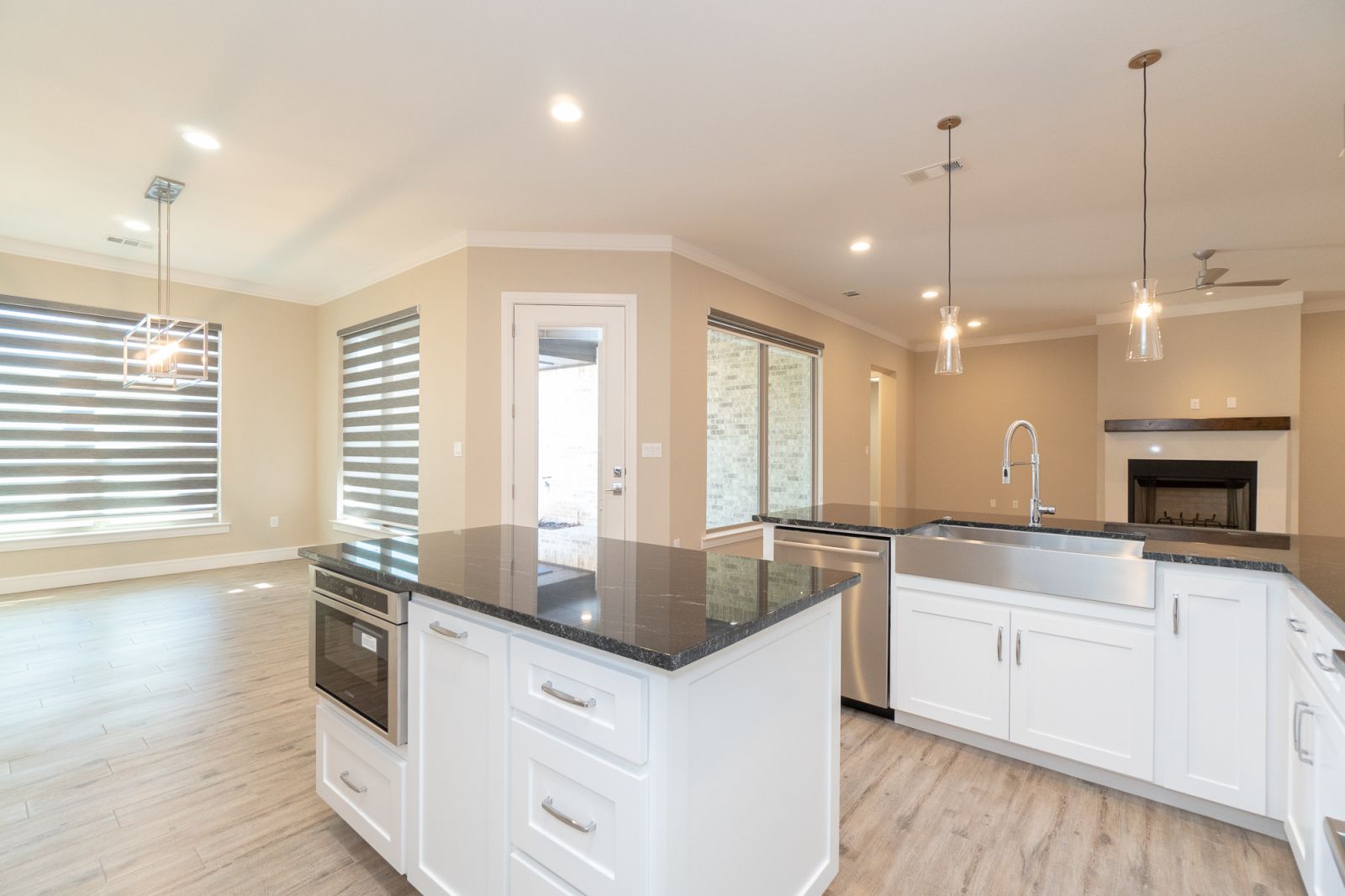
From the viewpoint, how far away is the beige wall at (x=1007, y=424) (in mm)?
7316

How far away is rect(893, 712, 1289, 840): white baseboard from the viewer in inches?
77.5

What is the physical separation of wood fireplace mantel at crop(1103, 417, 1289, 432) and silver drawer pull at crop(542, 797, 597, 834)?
7.11 metres

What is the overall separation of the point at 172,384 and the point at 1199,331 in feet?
29.3

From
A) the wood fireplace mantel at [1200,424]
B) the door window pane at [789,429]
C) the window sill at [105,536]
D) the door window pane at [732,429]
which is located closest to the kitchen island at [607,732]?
the door window pane at [732,429]

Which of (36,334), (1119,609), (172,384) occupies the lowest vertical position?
(1119,609)

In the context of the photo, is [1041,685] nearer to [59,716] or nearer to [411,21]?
[411,21]

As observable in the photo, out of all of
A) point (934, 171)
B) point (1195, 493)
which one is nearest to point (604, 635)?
point (934, 171)

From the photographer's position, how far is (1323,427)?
19.5 feet

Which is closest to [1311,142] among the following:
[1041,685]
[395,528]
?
[1041,685]

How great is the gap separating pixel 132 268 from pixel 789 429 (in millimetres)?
6162

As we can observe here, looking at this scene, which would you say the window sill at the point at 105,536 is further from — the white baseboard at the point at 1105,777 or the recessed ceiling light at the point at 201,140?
the white baseboard at the point at 1105,777

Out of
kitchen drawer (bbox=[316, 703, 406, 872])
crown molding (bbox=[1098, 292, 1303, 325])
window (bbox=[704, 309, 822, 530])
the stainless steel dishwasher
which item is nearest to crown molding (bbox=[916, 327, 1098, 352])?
crown molding (bbox=[1098, 292, 1303, 325])

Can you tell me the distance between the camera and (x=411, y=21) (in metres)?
2.17

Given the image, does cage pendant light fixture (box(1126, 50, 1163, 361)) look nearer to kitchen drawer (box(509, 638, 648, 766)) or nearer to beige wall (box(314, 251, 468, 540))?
kitchen drawer (box(509, 638, 648, 766))
